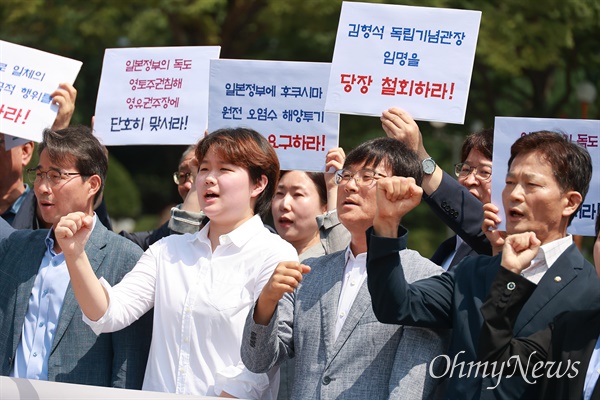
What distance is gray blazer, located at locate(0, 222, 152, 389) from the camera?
4.25m

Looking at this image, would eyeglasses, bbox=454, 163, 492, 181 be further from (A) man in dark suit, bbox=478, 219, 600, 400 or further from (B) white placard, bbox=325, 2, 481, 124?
(A) man in dark suit, bbox=478, 219, 600, 400

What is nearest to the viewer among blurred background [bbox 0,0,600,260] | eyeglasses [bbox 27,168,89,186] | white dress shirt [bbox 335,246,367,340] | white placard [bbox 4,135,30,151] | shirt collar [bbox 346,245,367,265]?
white dress shirt [bbox 335,246,367,340]

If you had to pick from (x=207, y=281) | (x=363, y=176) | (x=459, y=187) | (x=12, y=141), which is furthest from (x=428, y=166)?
(x=12, y=141)

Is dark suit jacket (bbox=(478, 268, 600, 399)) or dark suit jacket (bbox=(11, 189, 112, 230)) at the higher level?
dark suit jacket (bbox=(11, 189, 112, 230))

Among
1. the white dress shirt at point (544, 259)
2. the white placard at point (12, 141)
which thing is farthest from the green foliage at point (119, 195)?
the white dress shirt at point (544, 259)

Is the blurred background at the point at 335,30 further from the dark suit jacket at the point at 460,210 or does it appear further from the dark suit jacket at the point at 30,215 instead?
the dark suit jacket at the point at 30,215

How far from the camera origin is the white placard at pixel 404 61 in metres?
4.76

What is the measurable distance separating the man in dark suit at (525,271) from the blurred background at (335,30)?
7.06m

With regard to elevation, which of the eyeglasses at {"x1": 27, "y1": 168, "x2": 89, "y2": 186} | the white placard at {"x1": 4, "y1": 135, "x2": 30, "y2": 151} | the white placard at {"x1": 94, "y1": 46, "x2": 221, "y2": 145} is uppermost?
the white placard at {"x1": 94, "y1": 46, "x2": 221, "y2": 145}

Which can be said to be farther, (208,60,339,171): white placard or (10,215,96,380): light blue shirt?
(208,60,339,171): white placard

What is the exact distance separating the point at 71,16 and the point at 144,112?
9.55 metres

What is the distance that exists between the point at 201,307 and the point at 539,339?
4.56 ft

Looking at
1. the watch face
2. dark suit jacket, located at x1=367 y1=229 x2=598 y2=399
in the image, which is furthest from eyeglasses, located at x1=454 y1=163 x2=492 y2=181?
dark suit jacket, located at x1=367 y1=229 x2=598 y2=399

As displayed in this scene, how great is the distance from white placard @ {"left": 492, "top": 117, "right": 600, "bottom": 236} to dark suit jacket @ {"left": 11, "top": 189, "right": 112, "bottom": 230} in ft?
7.10
